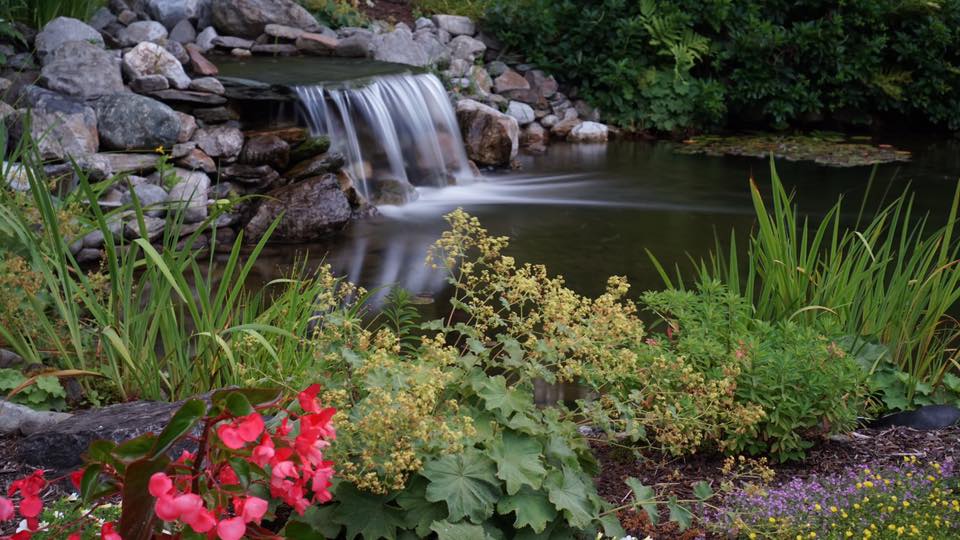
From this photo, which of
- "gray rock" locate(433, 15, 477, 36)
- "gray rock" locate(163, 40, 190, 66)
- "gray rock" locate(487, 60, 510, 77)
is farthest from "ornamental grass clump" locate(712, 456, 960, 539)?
"gray rock" locate(433, 15, 477, 36)

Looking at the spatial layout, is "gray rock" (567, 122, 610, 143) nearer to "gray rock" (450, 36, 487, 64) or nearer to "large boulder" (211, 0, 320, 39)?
"gray rock" (450, 36, 487, 64)

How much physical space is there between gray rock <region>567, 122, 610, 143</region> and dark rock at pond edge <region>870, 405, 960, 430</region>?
28.9 ft

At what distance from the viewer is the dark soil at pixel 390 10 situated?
12548 mm

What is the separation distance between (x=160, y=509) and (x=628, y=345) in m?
2.04

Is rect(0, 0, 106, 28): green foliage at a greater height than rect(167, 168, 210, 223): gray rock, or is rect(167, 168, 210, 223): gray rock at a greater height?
rect(0, 0, 106, 28): green foliage

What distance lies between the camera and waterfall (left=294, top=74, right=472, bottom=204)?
8.59 m

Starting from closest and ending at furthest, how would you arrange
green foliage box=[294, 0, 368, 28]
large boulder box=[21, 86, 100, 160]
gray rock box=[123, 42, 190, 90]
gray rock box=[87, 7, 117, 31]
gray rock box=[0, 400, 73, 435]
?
gray rock box=[0, 400, 73, 435], large boulder box=[21, 86, 100, 160], gray rock box=[123, 42, 190, 90], gray rock box=[87, 7, 117, 31], green foliage box=[294, 0, 368, 28]

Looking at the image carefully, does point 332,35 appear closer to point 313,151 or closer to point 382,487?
point 313,151

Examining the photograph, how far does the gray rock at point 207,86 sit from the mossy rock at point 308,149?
961mm

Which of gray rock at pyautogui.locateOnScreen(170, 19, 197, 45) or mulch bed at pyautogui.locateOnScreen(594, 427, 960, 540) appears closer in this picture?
mulch bed at pyautogui.locateOnScreen(594, 427, 960, 540)

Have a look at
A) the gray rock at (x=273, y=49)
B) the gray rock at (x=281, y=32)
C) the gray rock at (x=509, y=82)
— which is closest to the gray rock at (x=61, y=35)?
the gray rock at (x=273, y=49)

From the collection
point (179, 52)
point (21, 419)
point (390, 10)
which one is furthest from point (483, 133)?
point (21, 419)

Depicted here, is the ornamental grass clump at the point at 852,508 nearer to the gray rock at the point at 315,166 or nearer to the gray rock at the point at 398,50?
the gray rock at the point at 315,166

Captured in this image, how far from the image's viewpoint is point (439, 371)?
7.64 ft
